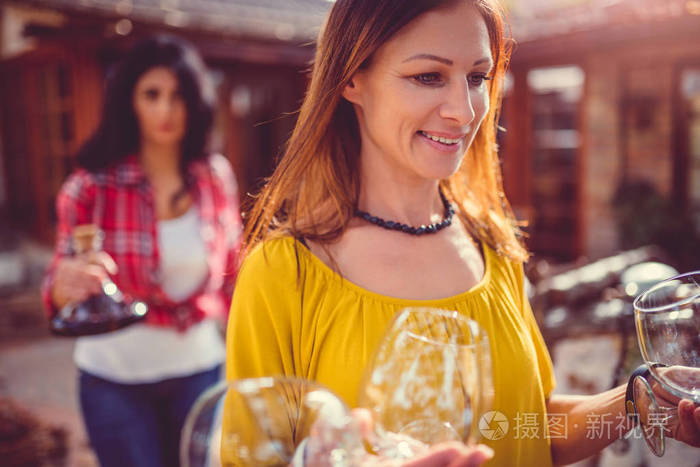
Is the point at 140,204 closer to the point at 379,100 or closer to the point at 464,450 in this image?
the point at 379,100

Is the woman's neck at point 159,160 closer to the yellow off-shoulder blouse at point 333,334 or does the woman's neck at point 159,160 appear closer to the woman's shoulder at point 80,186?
the woman's shoulder at point 80,186

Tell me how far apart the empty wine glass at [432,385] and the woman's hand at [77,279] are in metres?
1.45

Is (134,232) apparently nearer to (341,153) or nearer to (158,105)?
(158,105)

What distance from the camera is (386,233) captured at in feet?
4.78

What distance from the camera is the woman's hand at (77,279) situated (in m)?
2.02

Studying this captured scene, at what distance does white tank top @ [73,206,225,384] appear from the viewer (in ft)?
7.38

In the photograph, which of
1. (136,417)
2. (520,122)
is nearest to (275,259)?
(136,417)

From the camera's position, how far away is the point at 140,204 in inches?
98.4

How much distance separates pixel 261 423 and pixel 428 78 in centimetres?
78

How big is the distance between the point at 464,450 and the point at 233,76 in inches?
325

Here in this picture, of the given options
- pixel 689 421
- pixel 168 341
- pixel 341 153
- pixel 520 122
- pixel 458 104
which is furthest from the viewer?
pixel 520 122

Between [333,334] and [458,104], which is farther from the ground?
[458,104]

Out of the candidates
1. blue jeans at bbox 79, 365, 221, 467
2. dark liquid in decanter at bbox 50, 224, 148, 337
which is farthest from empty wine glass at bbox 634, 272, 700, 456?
blue jeans at bbox 79, 365, 221, 467

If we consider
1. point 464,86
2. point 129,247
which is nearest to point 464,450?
point 464,86
